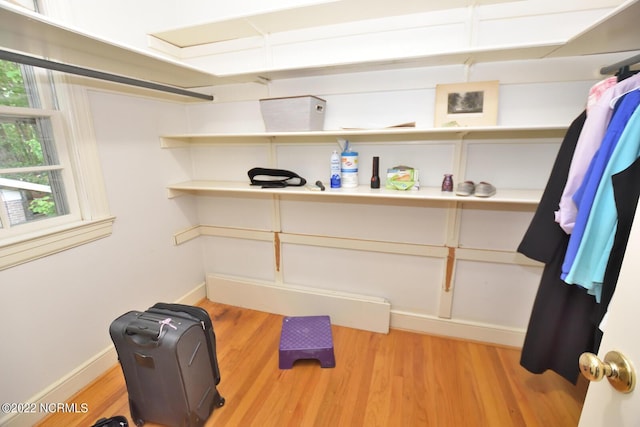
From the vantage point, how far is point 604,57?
1405mm

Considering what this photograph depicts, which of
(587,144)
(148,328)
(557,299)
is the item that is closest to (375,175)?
(587,144)

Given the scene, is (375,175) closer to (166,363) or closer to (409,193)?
(409,193)

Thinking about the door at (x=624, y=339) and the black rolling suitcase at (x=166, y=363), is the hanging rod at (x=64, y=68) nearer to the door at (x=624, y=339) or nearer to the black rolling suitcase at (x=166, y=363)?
the black rolling suitcase at (x=166, y=363)

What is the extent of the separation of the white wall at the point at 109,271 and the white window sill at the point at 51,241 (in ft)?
0.14

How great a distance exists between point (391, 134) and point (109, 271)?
191 centimetres

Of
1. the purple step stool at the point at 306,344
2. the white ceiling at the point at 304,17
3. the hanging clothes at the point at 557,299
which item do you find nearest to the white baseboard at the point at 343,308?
the purple step stool at the point at 306,344

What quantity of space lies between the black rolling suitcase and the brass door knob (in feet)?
4.42

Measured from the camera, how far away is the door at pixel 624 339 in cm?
51

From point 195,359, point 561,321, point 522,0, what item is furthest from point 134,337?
point 522,0

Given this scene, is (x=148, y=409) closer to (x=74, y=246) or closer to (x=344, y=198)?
(x=74, y=246)

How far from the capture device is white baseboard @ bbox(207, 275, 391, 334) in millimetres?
2029

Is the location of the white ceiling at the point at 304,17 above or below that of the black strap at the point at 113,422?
above

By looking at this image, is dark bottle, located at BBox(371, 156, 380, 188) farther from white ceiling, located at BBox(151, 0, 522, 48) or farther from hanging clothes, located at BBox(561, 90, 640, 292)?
hanging clothes, located at BBox(561, 90, 640, 292)

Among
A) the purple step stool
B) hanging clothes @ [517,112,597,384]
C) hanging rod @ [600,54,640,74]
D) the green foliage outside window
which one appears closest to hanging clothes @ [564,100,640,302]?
hanging clothes @ [517,112,597,384]
